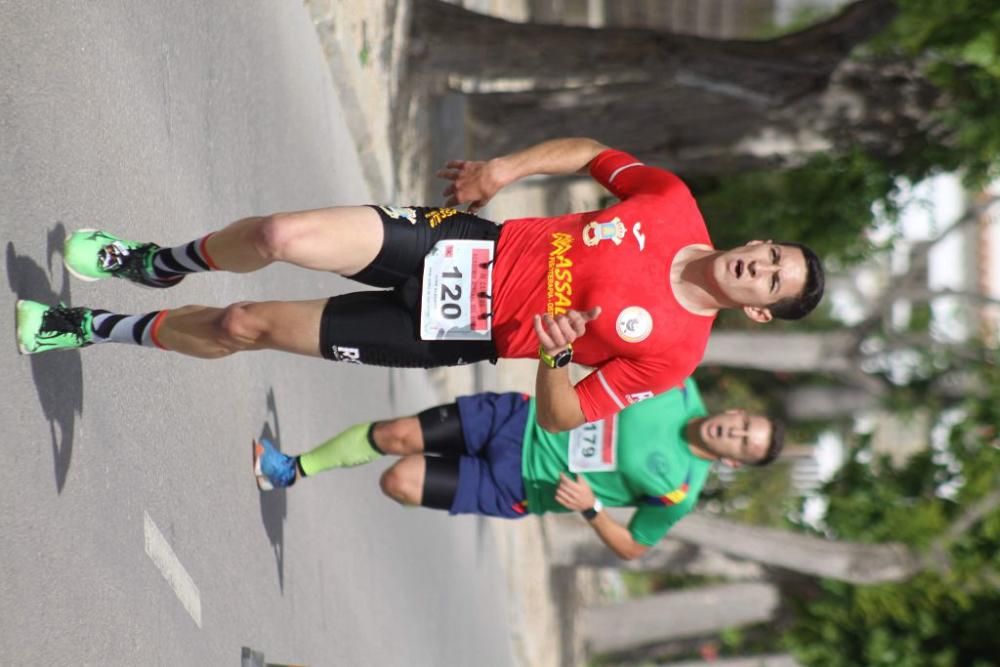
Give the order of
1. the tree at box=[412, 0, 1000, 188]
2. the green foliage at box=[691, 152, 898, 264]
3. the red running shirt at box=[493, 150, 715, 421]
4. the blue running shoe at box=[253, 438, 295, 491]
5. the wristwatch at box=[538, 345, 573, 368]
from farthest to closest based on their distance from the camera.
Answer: the green foliage at box=[691, 152, 898, 264], the tree at box=[412, 0, 1000, 188], the blue running shoe at box=[253, 438, 295, 491], the red running shirt at box=[493, 150, 715, 421], the wristwatch at box=[538, 345, 573, 368]

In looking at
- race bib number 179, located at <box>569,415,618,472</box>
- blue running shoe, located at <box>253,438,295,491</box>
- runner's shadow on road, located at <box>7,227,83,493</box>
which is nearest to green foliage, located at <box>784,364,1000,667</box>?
race bib number 179, located at <box>569,415,618,472</box>

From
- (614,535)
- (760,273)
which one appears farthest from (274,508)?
(760,273)

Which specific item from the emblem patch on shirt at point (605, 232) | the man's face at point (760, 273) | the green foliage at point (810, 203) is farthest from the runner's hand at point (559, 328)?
the green foliage at point (810, 203)

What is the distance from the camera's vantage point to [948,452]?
43.2 feet

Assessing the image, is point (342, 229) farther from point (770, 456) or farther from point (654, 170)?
point (770, 456)

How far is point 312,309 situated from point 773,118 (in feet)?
18.7

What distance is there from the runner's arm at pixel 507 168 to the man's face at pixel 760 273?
2.62ft

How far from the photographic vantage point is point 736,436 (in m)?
6.68

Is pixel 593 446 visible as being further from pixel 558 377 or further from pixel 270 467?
pixel 558 377

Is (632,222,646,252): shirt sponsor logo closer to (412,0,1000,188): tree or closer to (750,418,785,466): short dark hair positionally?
(750,418,785,466): short dark hair

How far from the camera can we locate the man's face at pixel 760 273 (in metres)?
4.58

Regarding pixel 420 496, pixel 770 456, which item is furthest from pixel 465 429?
pixel 770 456

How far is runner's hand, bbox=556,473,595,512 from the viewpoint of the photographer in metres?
6.53

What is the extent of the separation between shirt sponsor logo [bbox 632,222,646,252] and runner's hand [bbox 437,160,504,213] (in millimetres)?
557
